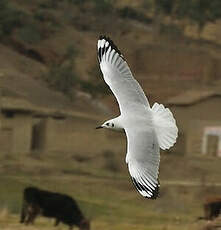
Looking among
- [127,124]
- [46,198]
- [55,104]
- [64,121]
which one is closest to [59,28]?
[55,104]

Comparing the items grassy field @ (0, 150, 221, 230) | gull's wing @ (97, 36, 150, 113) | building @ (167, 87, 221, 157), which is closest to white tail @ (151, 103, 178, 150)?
gull's wing @ (97, 36, 150, 113)

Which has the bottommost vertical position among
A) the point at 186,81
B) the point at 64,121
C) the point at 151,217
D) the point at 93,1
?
the point at 151,217

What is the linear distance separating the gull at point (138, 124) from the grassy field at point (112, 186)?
32.7 ft

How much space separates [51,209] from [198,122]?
2717 centimetres

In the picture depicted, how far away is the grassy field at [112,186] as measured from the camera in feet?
100

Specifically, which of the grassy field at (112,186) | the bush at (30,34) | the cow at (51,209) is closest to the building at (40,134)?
the grassy field at (112,186)

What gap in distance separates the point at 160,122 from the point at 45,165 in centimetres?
3217

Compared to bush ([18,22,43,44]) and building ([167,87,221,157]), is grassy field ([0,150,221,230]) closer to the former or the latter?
building ([167,87,221,157])

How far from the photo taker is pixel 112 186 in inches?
1612

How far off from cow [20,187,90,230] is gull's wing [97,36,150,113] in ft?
28.1

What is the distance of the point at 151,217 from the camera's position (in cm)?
3020

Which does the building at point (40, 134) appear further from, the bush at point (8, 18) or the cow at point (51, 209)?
the bush at point (8, 18)

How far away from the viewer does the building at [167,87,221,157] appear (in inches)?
1922

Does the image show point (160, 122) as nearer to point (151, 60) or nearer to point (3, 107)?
point (3, 107)
